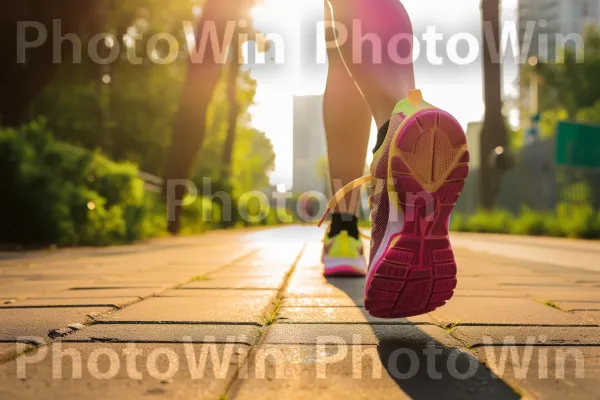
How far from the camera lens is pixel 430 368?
1.35 m

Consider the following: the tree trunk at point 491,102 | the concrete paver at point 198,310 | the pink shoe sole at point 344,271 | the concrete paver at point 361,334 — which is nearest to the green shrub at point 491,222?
the tree trunk at point 491,102

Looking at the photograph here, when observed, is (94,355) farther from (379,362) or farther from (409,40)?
(409,40)

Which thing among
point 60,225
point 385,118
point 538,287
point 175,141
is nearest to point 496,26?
point 175,141

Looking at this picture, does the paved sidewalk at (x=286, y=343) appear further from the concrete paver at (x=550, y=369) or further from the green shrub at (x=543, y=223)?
the green shrub at (x=543, y=223)

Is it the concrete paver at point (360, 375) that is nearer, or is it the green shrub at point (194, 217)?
the concrete paver at point (360, 375)

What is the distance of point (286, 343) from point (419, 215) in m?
0.45

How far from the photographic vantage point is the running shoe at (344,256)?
300cm

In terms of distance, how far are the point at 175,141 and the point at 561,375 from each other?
968 cm

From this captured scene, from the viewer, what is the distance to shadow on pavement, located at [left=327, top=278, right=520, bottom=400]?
1180 millimetres

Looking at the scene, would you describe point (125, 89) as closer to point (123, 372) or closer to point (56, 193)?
point (56, 193)

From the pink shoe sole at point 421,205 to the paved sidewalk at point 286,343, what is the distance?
12cm

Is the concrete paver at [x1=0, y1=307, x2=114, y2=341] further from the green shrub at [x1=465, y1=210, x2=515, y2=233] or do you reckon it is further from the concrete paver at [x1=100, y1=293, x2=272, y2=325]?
the green shrub at [x1=465, y1=210, x2=515, y2=233]

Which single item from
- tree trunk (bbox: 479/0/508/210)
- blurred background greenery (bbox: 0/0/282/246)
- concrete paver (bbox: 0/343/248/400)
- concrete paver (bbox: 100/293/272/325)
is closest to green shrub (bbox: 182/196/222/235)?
blurred background greenery (bbox: 0/0/282/246)

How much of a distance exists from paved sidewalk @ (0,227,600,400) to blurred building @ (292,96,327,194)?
67932 mm
